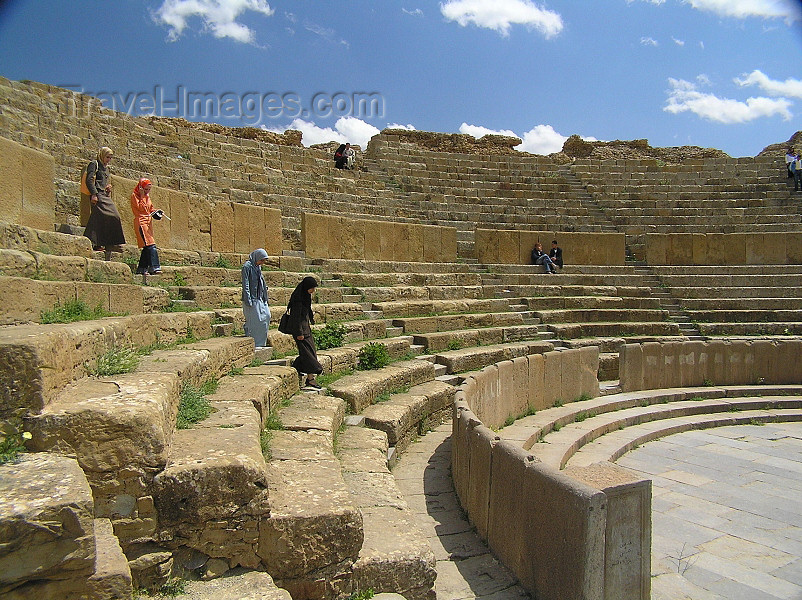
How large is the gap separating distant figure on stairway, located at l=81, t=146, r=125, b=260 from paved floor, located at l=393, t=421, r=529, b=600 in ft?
15.5

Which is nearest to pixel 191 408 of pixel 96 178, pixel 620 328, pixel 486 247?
pixel 96 178

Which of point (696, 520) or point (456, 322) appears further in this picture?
point (456, 322)

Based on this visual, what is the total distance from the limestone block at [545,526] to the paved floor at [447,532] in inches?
5.0

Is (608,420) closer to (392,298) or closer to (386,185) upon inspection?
(392,298)

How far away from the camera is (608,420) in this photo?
25.5 feet

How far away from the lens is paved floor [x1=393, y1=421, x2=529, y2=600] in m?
3.40

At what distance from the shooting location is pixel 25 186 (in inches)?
239

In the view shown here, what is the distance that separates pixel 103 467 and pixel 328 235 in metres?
9.87

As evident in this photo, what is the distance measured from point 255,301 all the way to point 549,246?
35.2 ft

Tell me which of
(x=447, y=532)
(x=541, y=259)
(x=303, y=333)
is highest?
(x=541, y=259)

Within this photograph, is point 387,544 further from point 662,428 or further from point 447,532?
point 662,428

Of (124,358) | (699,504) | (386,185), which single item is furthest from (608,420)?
(386,185)

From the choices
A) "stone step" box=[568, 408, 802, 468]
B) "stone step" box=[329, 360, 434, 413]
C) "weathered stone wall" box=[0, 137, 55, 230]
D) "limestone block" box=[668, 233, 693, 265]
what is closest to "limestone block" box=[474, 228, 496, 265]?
"limestone block" box=[668, 233, 693, 265]

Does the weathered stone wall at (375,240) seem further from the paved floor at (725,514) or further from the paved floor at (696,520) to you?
the paved floor at (725,514)
